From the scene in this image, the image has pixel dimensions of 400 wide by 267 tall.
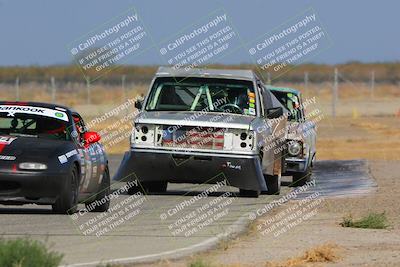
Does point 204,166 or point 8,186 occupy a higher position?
point 8,186

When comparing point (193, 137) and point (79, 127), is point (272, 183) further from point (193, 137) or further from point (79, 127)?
point (79, 127)

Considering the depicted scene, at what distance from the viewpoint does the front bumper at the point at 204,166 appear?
20453 mm

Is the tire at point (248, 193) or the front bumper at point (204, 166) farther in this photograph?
the tire at point (248, 193)

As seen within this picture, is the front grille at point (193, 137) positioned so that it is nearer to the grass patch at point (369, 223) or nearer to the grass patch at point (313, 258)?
the grass patch at point (369, 223)

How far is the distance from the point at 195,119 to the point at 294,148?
486 cm

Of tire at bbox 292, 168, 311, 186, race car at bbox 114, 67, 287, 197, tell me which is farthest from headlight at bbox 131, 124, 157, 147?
tire at bbox 292, 168, 311, 186

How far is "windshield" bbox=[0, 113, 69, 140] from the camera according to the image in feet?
57.4

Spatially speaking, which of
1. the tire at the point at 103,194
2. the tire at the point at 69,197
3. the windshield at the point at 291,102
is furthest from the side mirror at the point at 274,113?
the tire at the point at 69,197

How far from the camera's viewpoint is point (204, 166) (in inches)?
809

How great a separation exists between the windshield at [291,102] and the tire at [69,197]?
9.63 meters

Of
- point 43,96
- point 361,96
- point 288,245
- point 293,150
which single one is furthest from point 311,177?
point 361,96

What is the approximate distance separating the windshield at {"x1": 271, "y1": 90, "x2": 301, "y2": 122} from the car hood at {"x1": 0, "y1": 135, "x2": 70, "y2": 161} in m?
9.69

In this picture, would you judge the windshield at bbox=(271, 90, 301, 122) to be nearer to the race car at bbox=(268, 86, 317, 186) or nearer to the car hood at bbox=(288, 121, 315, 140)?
the race car at bbox=(268, 86, 317, 186)
